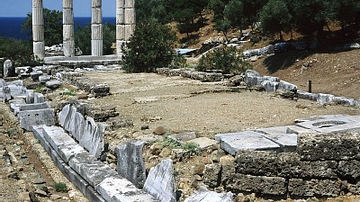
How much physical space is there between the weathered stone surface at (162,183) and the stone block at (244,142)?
136 cm

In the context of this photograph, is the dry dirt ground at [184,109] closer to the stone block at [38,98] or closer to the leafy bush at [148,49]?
the stone block at [38,98]

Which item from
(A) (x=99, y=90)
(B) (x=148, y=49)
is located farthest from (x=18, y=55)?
(A) (x=99, y=90)

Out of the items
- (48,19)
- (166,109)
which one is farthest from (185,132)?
(48,19)

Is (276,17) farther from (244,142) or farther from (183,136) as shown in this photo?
(244,142)

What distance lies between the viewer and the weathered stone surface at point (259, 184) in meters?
6.43

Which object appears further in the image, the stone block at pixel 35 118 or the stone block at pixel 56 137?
the stone block at pixel 35 118

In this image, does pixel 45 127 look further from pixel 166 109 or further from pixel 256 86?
pixel 256 86

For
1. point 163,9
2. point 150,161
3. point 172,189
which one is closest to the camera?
point 172,189

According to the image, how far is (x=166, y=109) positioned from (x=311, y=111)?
10.7 ft

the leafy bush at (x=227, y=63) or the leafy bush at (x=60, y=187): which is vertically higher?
the leafy bush at (x=227, y=63)

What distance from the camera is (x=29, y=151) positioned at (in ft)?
32.2

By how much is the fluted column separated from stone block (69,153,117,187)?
18719 mm

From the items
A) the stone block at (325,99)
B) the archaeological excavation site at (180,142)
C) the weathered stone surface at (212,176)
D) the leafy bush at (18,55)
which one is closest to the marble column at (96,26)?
the leafy bush at (18,55)

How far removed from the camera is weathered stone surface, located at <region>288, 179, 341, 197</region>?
252 inches
